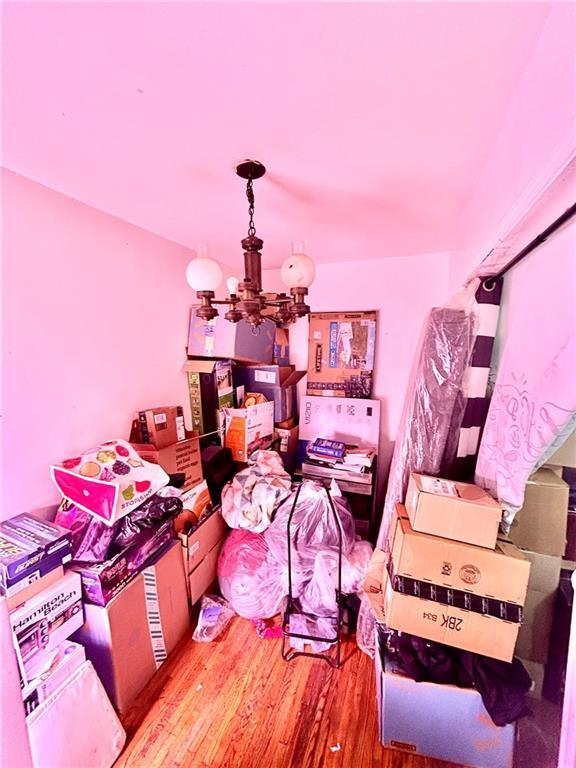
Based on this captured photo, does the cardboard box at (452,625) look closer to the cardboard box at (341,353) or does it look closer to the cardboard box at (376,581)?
the cardboard box at (376,581)

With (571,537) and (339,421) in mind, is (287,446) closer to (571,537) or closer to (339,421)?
(339,421)

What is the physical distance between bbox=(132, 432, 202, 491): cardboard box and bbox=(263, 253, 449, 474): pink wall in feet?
4.51

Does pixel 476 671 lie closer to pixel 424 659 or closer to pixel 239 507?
pixel 424 659

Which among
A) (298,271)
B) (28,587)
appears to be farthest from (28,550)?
(298,271)

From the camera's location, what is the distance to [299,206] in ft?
4.90

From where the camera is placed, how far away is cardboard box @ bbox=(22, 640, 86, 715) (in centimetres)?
97

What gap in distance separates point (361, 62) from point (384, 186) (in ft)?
2.11

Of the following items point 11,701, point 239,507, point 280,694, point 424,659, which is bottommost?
point 280,694

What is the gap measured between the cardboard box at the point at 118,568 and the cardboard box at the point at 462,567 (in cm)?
113

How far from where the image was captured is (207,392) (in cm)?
224

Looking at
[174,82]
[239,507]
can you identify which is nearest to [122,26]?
[174,82]

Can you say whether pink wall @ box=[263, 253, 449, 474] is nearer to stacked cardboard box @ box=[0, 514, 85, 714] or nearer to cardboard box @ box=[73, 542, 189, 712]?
cardboard box @ box=[73, 542, 189, 712]

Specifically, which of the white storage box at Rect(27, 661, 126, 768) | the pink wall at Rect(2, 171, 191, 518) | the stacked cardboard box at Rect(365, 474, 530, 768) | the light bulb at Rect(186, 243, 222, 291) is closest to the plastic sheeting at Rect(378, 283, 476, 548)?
the stacked cardboard box at Rect(365, 474, 530, 768)

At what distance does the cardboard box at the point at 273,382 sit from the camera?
2371 mm
